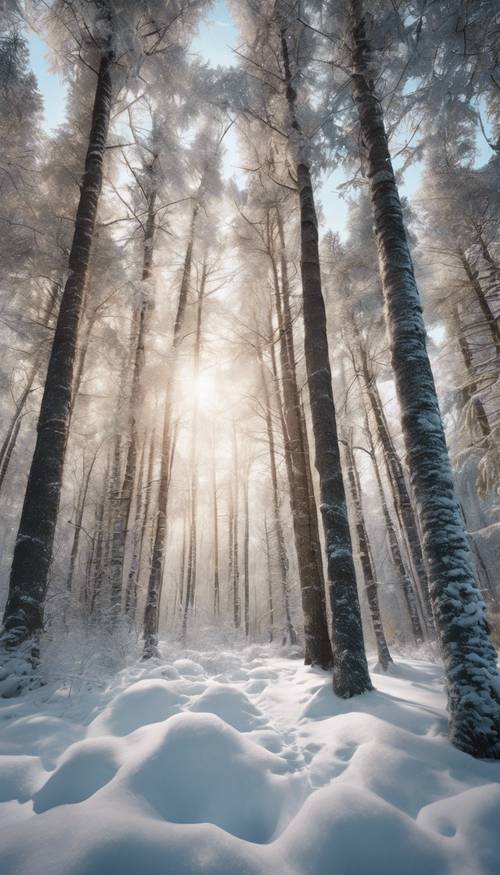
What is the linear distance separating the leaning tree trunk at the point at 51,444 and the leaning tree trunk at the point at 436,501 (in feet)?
14.6

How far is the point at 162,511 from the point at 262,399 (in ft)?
15.0

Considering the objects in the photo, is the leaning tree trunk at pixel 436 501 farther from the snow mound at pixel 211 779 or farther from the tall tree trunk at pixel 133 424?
the tall tree trunk at pixel 133 424

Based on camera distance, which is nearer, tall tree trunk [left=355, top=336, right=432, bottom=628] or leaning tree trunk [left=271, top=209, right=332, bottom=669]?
leaning tree trunk [left=271, top=209, right=332, bottom=669]

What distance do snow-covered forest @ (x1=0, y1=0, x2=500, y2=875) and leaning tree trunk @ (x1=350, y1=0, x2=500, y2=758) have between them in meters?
0.02

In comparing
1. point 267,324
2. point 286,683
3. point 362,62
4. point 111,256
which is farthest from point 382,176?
point 111,256

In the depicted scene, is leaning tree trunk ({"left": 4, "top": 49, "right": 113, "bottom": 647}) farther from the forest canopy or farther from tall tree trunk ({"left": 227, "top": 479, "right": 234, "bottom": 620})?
tall tree trunk ({"left": 227, "top": 479, "right": 234, "bottom": 620})

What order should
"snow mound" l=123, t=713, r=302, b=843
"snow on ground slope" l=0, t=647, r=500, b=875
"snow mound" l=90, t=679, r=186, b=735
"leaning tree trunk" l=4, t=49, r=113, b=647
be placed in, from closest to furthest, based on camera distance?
"snow on ground slope" l=0, t=647, r=500, b=875 → "snow mound" l=123, t=713, r=302, b=843 → "snow mound" l=90, t=679, r=186, b=735 → "leaning tree trunk" l=4, t=49, r=113, b=647

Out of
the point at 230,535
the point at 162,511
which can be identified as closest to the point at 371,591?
the point at 162,511

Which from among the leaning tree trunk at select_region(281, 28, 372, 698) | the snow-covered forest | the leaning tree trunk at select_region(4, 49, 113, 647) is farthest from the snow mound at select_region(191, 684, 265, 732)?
the leaning tree trunk at select_region(4, 49, 113, 647)

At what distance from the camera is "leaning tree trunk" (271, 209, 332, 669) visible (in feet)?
18.3

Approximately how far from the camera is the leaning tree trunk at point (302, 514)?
5570 millimetres

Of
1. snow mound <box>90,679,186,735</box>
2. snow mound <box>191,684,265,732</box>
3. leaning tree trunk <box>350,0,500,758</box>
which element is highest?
leaning tree trunk <box>350,0,500,758</box>

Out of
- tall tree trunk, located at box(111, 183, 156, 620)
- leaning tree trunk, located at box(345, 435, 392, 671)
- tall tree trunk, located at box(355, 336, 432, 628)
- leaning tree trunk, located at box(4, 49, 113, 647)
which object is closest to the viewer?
leaning tree trunk, located at box(4, 49, 113, 647)

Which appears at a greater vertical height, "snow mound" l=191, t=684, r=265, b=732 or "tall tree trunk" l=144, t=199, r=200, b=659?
"tall tree trunk" l=144, t=199, r=200, b=659
